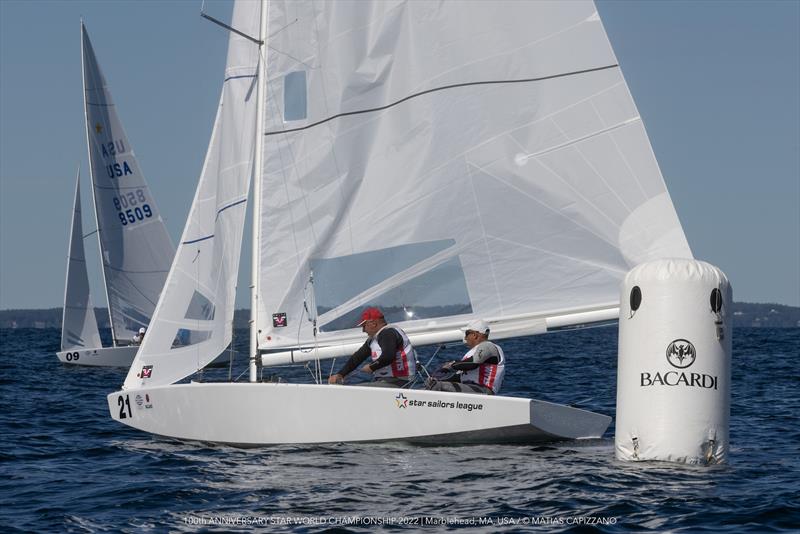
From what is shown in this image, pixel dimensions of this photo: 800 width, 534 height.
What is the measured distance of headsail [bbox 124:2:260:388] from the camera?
11.7 m

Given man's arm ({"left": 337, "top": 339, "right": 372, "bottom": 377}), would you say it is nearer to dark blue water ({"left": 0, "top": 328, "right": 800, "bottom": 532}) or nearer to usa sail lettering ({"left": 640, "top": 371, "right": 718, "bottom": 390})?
dark blue water ({"left": 0, "top": 328, "right": 800, "bottom": 532})

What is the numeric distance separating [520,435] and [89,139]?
21.3 meters

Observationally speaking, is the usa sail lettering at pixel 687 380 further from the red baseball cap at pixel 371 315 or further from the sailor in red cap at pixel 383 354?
the red baseball cap at pixel 371 315

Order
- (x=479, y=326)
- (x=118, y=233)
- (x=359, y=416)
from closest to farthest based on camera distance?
(x=359, y=416), (x=479, y=326), (x=118, y=233)

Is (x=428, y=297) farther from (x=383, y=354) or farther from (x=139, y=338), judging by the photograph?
(x=139, y=338)

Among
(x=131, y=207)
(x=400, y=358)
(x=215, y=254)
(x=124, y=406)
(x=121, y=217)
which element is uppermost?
(x=131, y=207)

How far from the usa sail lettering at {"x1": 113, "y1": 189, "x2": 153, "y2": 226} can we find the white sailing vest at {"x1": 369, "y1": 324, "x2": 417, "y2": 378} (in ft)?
64.5

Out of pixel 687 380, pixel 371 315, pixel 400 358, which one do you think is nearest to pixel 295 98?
pixel 371 315

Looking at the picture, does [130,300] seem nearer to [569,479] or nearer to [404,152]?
[404,152]

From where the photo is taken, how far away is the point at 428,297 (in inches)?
437

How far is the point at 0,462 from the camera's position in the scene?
35.4 feet

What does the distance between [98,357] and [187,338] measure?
1760 centimetres

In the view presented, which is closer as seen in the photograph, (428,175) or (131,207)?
(428,175)

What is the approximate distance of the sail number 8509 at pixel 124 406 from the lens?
11898mm
